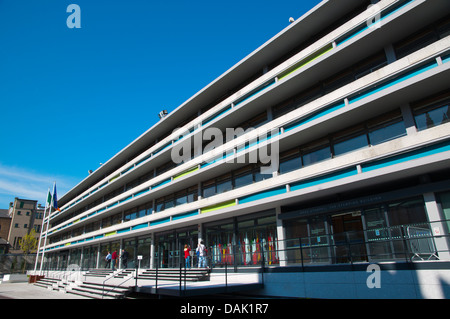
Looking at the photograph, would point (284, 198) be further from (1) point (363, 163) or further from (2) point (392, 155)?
(2) point (392, 155)

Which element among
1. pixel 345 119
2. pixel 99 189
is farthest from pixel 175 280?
pixel 99 189

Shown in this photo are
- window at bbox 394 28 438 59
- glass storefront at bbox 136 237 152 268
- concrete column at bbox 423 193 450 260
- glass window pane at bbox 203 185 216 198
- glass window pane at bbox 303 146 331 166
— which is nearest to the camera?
concrete column at bbox 423 193 450 260

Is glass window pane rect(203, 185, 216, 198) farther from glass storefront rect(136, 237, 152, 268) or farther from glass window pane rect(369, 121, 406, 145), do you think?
glass window pane rect(369, 121, 406, 145)

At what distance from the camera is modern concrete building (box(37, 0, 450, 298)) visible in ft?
36.2

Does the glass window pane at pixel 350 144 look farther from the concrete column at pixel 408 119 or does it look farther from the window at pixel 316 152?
the concrete column at pixel 408 119

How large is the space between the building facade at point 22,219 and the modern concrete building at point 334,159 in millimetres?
70154

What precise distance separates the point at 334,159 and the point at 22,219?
3399 inches

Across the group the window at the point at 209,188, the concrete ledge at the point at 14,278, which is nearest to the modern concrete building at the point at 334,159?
the window at the point at 209,188

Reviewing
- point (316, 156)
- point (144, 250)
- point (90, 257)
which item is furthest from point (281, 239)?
point (90, 257)

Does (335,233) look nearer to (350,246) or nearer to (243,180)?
(350,246)

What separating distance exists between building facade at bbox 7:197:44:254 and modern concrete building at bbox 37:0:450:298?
70.2 m

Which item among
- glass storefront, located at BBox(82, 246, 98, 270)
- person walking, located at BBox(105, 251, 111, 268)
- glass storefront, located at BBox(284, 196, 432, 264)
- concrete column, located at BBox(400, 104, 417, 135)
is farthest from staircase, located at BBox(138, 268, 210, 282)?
glass storefront, located at BBox(82, 246, 98, 270)

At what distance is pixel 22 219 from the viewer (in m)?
77.2
